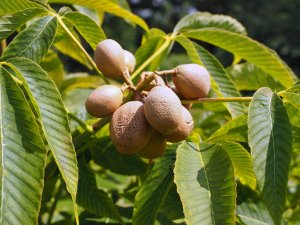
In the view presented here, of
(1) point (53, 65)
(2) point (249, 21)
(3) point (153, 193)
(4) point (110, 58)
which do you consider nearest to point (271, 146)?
(3) point (153, 193)

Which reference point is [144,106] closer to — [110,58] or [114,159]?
[110,58]

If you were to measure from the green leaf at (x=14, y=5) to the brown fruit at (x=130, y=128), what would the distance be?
1.04ft

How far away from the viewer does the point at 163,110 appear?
0.90 m

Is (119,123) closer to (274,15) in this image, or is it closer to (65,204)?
(65,204)

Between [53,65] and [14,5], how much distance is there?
20.9 inches

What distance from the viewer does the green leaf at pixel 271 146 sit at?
0.82 metres

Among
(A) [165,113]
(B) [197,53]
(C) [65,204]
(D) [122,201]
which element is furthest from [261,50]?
(C) [65,204]

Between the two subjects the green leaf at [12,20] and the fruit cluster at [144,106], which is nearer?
the fruit cluster at [144,106]

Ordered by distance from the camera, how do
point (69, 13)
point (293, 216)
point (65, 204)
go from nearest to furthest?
point (69, 13), point (293, 216), point (65, 204)

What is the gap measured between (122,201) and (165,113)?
26.1 inches

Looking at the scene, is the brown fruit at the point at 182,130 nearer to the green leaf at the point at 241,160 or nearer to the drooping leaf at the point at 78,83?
the green leaf at the point at 241,160

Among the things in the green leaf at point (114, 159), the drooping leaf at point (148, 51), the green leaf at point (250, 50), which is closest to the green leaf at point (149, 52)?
the drooping leaf at point (148, 51)

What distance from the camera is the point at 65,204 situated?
1726mm

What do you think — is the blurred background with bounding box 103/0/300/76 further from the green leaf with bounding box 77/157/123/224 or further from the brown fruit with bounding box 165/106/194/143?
the brown fruit with bounding box 165/106/194/143
